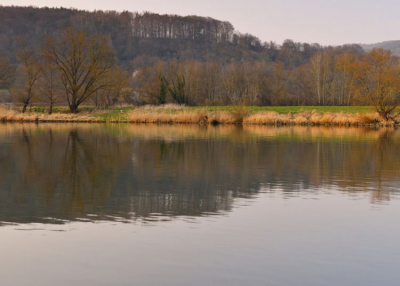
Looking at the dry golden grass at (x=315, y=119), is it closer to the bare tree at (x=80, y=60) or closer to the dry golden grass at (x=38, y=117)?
the dry golden grass at (x=38, y=117)

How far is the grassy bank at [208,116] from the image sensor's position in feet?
159

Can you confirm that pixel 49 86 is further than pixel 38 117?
Yes

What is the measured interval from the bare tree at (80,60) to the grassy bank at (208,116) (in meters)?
2.94

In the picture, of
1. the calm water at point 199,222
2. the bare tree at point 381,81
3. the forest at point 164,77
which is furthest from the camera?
the forest at point 164,77

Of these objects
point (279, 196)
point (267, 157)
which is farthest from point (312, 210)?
point (267, 157)

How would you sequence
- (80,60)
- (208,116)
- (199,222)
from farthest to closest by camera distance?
(80,60), (208,116), (199,222)

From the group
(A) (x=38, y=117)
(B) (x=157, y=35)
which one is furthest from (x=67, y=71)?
(B) (x=157, y=35)

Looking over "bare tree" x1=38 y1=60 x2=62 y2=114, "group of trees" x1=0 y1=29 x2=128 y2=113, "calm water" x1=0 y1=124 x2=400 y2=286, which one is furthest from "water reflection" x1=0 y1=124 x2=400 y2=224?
"bare tree" x1=38 y1=60 x2=62 y2=114

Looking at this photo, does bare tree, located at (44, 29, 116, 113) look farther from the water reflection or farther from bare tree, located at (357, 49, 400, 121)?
the water reflection

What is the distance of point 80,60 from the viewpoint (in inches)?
2223

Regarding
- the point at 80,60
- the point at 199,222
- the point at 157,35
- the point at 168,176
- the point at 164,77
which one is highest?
the point at 157,35

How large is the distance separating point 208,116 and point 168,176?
34.4 m

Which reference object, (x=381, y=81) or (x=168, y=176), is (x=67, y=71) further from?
(x=168, y=176)

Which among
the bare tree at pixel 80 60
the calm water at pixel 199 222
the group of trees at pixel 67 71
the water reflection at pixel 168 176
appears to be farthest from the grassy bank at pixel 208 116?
the calm water at pixel 199 222
